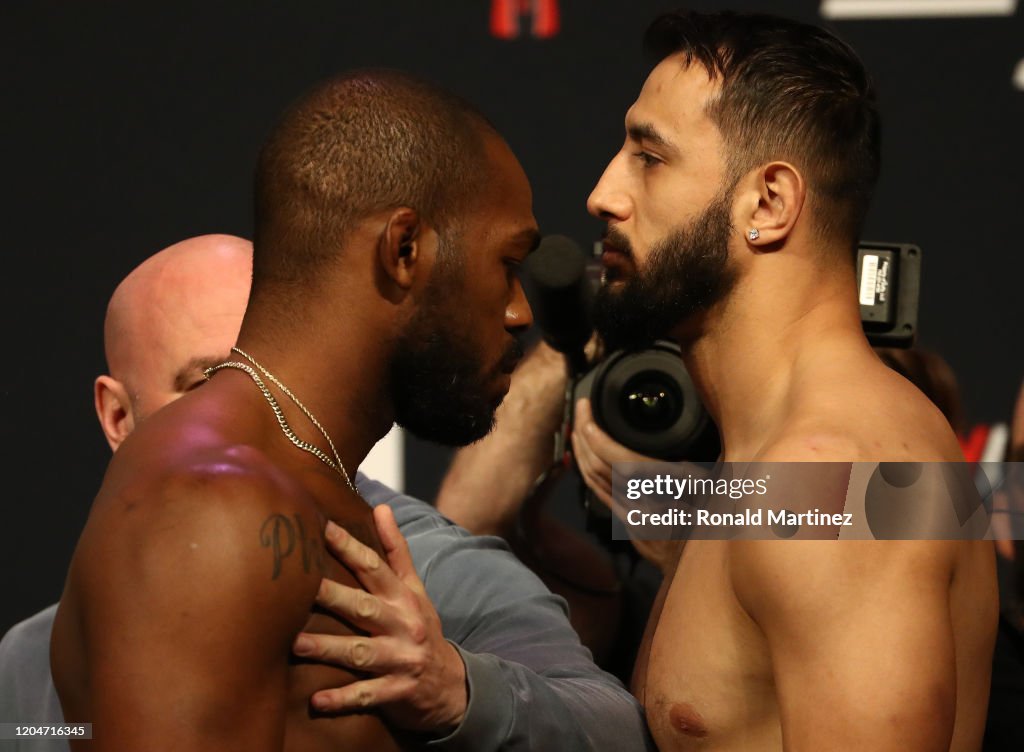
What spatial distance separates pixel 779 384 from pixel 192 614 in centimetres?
64

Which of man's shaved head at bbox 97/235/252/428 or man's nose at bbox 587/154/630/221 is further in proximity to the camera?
man's shaved head at bbox 97/235/252/428

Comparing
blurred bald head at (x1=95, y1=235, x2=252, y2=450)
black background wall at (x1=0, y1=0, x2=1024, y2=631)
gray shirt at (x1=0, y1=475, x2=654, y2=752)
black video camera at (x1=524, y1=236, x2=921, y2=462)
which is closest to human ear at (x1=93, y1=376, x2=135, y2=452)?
blurred bald head at (x1=95, y1=235, x2=252, y2=450)

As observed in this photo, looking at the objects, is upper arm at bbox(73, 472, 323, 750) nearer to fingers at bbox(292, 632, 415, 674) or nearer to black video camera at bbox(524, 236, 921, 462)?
fingers at bbox(292, 632, 415, 674)

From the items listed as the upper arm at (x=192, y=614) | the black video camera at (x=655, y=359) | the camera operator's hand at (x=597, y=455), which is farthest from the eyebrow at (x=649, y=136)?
the upper arm at (x=192, y=614)

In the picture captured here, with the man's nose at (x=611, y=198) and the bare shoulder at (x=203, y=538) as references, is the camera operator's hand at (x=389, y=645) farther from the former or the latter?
the man's nose at (x=611, y=198)

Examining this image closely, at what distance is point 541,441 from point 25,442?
1.11 meters

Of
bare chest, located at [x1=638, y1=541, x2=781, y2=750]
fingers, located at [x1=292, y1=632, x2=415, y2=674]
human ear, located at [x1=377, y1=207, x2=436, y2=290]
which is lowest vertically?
bare chest, located at [x1=638, y1=541, x2=781, y2=750]

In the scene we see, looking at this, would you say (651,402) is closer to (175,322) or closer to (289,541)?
(175,322)

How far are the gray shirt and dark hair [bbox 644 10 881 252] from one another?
55cm

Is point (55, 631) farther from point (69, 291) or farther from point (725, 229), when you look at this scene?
point (69, 291)

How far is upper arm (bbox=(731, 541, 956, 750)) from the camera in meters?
0.98

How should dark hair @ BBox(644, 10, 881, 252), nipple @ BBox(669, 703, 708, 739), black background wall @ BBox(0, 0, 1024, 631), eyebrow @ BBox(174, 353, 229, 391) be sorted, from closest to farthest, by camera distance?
nipple @ BBox(669, 703, 708, 739)
dark hair @ BBox(644, 10, 881, 252)
eyebrow @ BBox(174, 353, 229, 391)
black background wall @ BBox(0, 0, 1024, 631)

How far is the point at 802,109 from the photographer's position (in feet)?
4.31

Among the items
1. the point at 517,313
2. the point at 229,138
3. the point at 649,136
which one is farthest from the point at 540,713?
the point at 229,138
